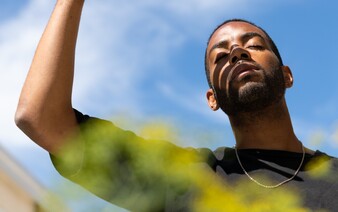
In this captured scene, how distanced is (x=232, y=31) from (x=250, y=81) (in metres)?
0.32

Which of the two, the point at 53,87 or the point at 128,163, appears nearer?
the point at 128,163

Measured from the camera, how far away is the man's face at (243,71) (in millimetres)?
1675

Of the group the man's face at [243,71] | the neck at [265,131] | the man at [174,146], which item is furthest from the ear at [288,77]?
the neck at [265,131]

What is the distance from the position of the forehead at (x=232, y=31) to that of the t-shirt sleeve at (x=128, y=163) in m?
1.12

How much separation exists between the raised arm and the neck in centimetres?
67

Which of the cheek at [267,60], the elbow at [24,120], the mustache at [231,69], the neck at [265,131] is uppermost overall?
the cheek at [267,60]

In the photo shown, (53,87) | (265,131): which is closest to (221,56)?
(265,131)

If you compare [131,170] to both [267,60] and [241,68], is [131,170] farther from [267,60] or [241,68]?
[267,60]

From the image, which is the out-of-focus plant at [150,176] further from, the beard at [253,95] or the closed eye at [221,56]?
the closed eye at [221,56]

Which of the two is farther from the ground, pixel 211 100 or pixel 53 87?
pixel 53 87

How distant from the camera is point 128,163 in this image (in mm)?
847

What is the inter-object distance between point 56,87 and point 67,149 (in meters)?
0.32

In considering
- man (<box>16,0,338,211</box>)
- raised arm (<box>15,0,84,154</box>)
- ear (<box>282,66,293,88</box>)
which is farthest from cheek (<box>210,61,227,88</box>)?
raised arm (<box>15,0,84,154</box>)

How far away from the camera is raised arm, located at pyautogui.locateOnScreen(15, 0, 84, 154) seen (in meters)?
1.20
